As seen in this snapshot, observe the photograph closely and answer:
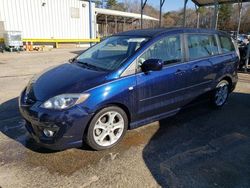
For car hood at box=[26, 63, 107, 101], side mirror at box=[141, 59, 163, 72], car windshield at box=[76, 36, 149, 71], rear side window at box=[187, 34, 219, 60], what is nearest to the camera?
car hood at box=[26, 63, 107, 101]

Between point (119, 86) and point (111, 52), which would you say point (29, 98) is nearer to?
point (119, 86)

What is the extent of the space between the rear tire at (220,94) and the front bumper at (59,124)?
10.0 ft

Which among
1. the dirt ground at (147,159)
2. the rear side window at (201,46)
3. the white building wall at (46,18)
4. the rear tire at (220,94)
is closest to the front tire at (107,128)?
the dirt ground at (147,159)

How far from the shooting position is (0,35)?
1725 cm

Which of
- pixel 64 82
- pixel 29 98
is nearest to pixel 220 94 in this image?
pixel 64 82

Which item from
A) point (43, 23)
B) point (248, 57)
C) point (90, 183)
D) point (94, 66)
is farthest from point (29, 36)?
point (90, 183)

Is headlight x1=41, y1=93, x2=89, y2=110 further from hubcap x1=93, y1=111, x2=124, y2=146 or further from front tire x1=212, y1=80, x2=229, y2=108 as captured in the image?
front tire x1=212, y1=80, x2=229, y2=108

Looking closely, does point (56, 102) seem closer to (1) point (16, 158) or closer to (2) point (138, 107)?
(1) point (16, 158)

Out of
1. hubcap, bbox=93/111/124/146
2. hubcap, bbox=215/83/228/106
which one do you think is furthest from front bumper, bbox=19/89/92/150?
hubcap, bbox=215/83/228/106

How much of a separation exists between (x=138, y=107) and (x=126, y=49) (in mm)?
972

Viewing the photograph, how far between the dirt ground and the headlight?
0.73 metres

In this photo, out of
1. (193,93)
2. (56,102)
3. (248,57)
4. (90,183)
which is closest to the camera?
(90,183)

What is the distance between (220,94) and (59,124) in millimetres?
3639

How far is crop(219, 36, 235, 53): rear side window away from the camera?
16.1 feet
